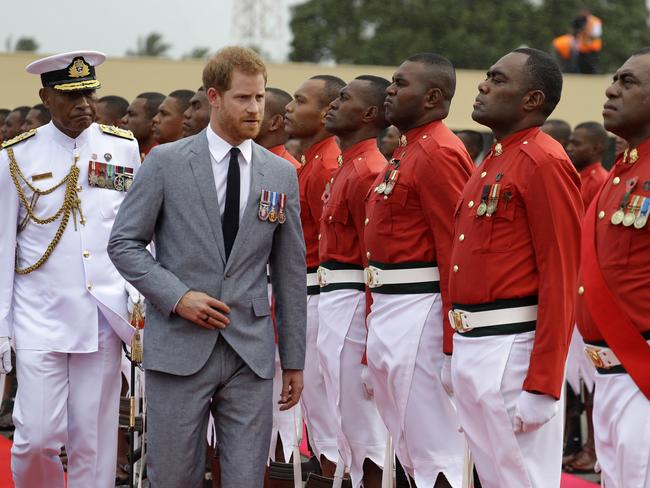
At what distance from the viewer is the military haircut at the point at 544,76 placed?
5.62m

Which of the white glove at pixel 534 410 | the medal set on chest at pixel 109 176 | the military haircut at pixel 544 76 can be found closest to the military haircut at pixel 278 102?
the medal set on chest at pixel 109 176

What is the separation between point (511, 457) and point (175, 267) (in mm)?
1620

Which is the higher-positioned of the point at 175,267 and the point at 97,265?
the point at 175,267

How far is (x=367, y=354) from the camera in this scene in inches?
257

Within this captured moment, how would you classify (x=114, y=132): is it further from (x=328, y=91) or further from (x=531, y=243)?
(x=531, y=243)

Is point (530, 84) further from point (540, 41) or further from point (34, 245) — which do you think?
point (540, 41)

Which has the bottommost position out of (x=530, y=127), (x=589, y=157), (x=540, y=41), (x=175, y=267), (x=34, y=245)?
(x=540, y=41)

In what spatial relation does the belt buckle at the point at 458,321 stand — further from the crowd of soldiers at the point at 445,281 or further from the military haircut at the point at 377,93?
the military haircut at the point at 377,93

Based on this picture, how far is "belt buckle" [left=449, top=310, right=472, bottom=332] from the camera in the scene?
→ 18.0 feet

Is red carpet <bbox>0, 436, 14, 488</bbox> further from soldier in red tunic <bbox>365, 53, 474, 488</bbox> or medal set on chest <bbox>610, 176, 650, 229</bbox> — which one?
medal set on chest <bbox>610, 176, 650, 229</bbox>

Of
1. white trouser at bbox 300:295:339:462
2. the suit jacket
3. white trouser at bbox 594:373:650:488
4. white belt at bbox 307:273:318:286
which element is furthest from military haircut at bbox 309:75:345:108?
white trouser at bbox 594:373:650:488

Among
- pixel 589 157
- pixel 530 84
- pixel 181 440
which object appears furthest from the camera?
pixel 589 157

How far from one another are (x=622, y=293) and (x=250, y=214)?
1.54 m

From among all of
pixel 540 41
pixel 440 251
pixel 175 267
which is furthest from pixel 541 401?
pixel 540 41
